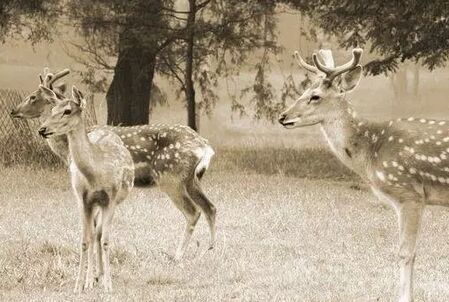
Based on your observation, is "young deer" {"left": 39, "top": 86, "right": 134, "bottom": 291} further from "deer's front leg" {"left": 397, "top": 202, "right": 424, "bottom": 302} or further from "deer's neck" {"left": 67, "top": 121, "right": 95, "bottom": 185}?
"deer's front leg" {"left": 397, "top": 202, "right": 424, "bottom": 302}

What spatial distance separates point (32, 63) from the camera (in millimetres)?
44062

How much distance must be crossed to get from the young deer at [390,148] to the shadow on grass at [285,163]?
9288mm

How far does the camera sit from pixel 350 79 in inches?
326

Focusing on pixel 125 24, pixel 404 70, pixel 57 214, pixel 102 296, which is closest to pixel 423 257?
pixel 102 296

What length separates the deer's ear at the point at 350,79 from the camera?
8.23 m

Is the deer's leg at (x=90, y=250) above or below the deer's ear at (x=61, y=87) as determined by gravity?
below

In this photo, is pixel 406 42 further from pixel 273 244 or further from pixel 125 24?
pixel 273 244

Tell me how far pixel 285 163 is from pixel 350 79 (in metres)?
11.4

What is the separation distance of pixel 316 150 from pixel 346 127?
15102 mm

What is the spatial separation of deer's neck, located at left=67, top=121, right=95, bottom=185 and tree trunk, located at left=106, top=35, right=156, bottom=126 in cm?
1257

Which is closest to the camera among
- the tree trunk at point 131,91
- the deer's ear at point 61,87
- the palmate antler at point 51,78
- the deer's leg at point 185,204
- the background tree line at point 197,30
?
the deer's leg at point 185,204

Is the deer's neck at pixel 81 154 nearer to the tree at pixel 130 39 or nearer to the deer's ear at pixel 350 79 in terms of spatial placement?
the deer's ear at pixel 350 79

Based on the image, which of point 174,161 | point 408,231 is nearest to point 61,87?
point 174,161

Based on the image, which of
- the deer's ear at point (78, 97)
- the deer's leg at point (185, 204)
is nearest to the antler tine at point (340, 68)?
the deer's ear at point (78, 97)
